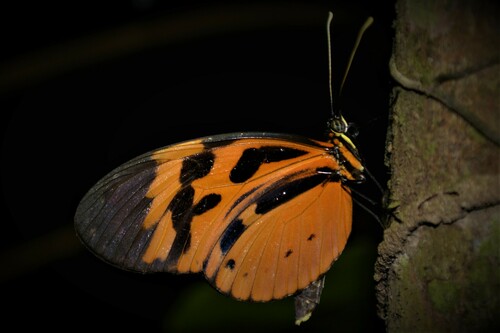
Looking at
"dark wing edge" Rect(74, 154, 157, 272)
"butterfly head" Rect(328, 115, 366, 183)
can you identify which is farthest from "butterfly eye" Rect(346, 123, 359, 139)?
"dark wing edge" Rect(74, 154, 157, 272)

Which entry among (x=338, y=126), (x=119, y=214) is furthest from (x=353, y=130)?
(x=119, y=214)

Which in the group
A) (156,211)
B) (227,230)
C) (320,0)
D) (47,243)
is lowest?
(47,243)

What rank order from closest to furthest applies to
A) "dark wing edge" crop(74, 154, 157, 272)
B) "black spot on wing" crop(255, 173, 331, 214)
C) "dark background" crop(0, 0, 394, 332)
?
"dark wing edge" crop(74, 154, 157, 272), "black spot on wing" crop(255, 173, 331, 214), "dark background" crop(0, 0, 394, 332)

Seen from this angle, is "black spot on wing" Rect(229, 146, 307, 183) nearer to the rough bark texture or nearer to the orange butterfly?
the orange butterfly

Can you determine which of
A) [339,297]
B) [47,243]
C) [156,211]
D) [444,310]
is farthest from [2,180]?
[444,310]

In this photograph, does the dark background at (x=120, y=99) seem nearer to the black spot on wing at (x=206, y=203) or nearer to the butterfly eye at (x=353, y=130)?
the butterfly eye at (x=353, y=130)

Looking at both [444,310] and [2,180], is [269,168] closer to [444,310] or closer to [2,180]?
[444,310]

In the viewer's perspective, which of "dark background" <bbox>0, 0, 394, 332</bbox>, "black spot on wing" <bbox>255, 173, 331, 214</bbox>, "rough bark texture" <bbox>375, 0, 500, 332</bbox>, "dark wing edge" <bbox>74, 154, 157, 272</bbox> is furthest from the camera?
"dark background" <bbox>0, 0, 394, 332</bbox>
